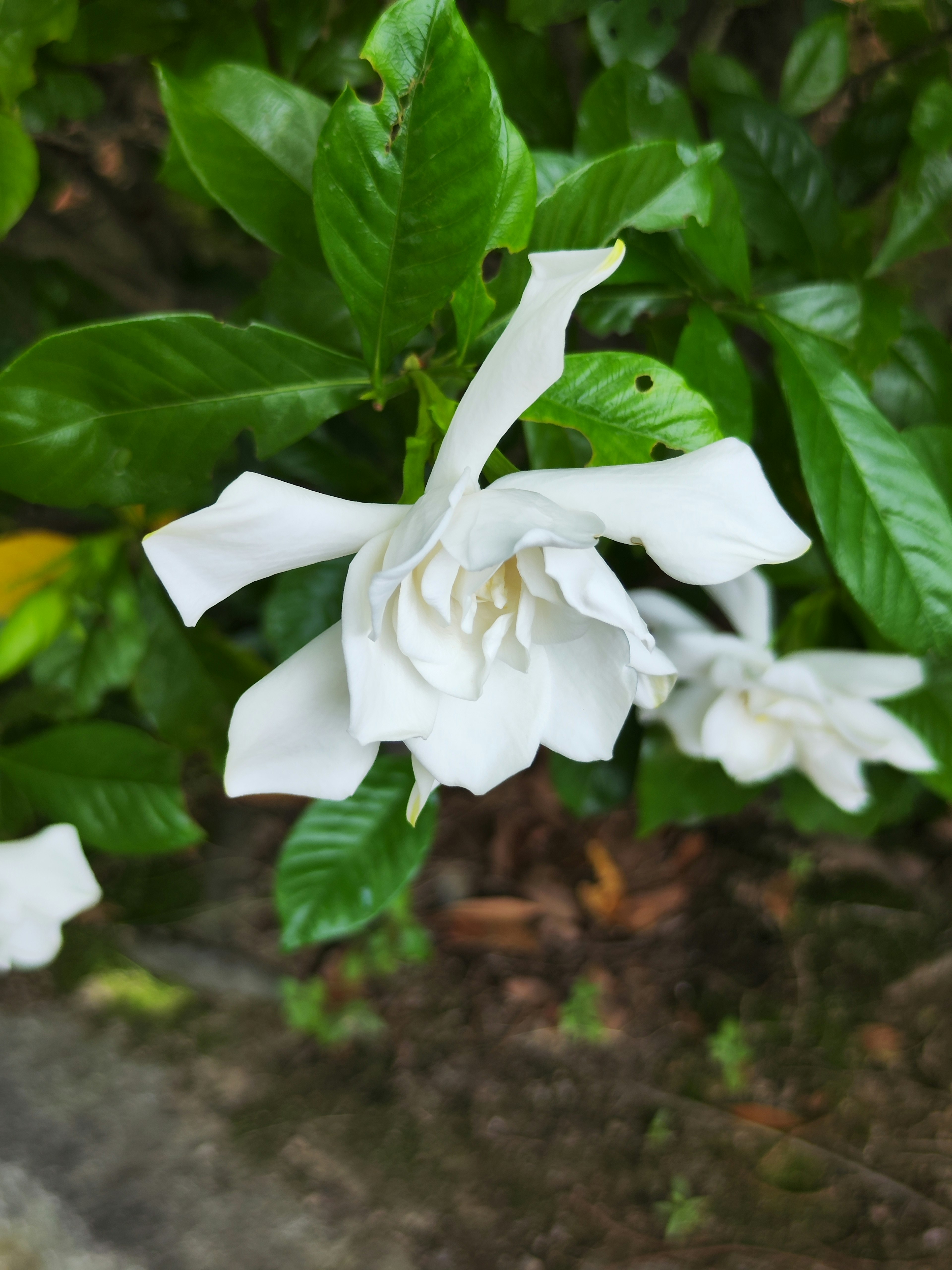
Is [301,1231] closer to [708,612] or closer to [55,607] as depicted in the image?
[55,607]

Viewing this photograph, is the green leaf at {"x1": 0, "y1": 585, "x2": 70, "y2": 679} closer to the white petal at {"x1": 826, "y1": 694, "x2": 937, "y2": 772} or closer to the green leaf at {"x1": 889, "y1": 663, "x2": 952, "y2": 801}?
the white petal at {"x1": 826, "y1": 694, "x2": 937, "y2": 772}

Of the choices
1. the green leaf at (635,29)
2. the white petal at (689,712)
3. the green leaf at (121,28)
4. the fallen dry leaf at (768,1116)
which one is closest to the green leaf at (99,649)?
the green leaf at (121,28)

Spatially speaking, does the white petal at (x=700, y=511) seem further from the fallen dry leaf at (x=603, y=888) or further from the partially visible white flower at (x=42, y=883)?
the fallen dry leaf at (x=603, y=888)

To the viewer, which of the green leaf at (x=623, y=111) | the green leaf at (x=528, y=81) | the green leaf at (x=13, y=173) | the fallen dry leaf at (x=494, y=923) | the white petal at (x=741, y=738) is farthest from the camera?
Answer: the fallen dry leaf at (x=494, y=923)

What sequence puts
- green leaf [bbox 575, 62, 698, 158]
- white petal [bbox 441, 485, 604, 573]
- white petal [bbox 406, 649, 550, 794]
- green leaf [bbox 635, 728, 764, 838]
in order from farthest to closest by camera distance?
green leaf [bbox 635, 728, 764, 838], green leaf [bbox 575, 62, 698, 158], white petal [bbox 406, 649, 550, 794], white petal [bbox 441, 485, 604, 573]

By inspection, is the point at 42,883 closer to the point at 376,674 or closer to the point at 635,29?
the point at 376,674

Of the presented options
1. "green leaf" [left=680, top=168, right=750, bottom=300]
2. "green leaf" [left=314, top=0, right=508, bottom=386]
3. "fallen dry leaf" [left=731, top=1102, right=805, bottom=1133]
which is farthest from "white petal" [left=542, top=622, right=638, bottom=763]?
"fallen dry leaf" [left=731, top=1102, right=805, bottom=1133]

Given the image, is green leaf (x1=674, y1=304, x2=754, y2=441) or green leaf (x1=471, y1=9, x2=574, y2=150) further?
green leaf (x1=471, y1=9, x2=574, y2=150)
